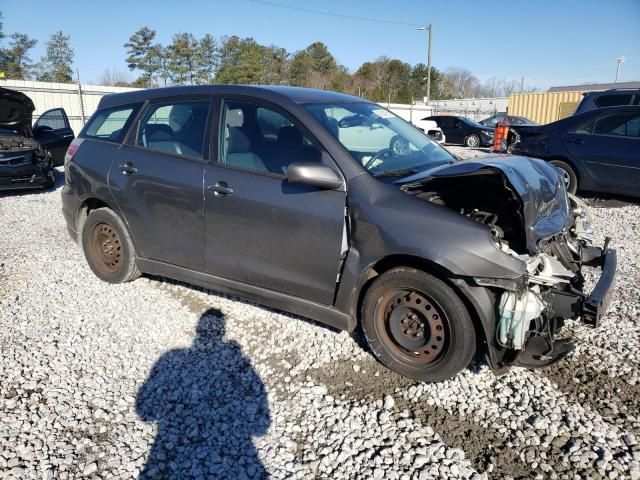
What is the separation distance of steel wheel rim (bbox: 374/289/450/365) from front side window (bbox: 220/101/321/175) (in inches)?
42.8

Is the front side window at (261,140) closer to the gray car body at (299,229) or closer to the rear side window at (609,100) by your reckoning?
the gray car body at (299,229)

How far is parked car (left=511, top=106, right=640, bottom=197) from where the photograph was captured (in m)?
7.59

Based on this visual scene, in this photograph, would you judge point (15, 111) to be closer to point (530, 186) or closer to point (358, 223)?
point (358, 223)

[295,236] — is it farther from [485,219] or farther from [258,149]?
[485,219]

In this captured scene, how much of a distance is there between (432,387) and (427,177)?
4.42ft

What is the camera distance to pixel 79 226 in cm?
472

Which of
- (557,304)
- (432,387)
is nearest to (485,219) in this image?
(557,304)

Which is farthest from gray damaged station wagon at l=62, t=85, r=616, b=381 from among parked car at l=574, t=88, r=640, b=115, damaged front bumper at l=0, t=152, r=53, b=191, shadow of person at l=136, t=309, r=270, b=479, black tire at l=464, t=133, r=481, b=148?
black tire at l=464, t=133, r=481, b=148

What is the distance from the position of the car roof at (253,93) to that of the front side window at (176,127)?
99 millimetres

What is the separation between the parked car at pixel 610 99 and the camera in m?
10.5

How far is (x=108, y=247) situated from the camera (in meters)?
4.56

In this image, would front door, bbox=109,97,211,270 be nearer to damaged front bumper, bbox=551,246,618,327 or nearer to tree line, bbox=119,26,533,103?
damaged front bumper, bbox=551,246,618,327

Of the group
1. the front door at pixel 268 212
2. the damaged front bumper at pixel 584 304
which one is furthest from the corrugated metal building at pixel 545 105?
the front door at pixel 268 212

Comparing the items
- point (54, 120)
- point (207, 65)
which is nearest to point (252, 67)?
point (207, 65)
